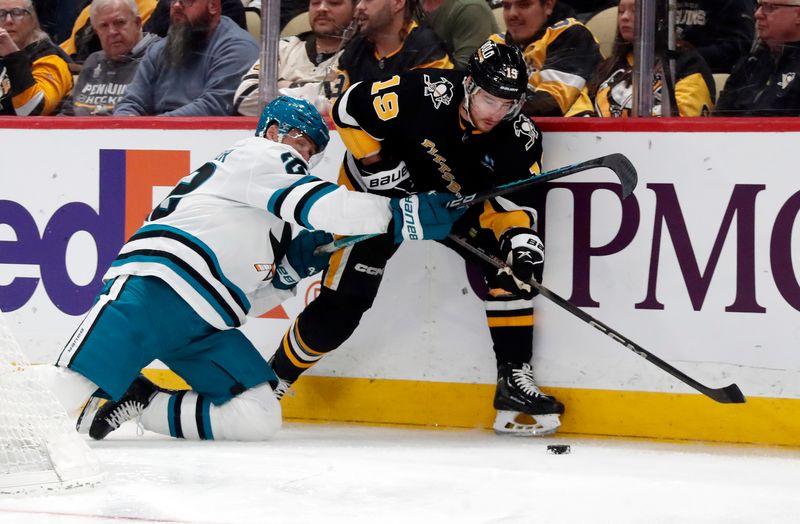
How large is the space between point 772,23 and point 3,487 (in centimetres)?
217

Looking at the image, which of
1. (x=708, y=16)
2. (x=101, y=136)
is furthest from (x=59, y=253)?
(x=708, y=16)

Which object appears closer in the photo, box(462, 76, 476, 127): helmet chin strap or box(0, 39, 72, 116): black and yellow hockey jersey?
box(462, 76, 476, 127): helmet chin strap

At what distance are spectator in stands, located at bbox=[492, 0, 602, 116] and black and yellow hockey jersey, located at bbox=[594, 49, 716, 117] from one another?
0.05 m

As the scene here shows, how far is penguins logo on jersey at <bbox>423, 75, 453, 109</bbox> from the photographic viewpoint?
121 inches

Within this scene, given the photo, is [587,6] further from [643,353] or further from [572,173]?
[643,353]

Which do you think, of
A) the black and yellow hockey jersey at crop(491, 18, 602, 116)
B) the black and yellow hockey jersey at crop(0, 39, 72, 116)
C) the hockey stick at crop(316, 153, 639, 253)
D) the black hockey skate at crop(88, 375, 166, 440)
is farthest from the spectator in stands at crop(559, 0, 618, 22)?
the black and yellow hockey jersey at crop(0, 39, 72, 116)

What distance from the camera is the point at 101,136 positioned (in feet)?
11.6

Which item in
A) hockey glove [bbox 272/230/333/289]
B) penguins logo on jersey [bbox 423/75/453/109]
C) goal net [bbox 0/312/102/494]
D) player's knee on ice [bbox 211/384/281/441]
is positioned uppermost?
penguins logo on jersey [bbox 423/75/453/109]

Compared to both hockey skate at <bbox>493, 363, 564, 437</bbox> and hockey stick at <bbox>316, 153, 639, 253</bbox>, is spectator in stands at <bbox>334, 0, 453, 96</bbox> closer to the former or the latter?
hockey stick at <bbox>316, 153, 639, 253</bbox>

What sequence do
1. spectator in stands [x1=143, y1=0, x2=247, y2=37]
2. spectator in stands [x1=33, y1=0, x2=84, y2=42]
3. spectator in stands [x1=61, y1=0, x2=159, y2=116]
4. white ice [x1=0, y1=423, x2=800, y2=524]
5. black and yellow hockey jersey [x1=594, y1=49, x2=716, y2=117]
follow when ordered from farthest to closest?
spectator in stands [x1=33, y1=0, x2=84, y2=42]
spectator in stands [x1=61, y1=0, x2=159, y2=116]
spectator in stands [x1=143, y1=0, x2=247, y2=37]
black and yellow hockey jersey [x1=594, y1=49, x2=716, y2=117]
white ice [x1=0, y1=423, x2=800, y2=524]

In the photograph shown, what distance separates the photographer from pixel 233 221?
9.60ft

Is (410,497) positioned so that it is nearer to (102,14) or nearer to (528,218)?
(528,218)

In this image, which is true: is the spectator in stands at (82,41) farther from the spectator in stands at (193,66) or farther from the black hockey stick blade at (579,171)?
the black hockey stick blade at (579,171)

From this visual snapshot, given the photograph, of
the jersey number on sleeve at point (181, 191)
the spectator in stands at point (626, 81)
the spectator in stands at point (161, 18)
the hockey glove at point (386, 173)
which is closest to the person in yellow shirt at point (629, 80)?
the spectator in stands at point (626, 81)
